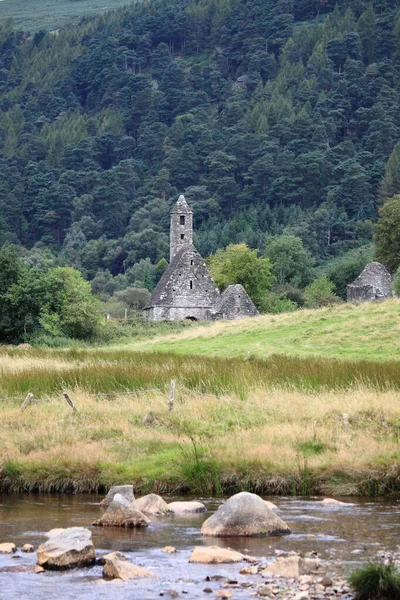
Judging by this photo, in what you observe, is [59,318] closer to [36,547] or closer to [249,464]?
[249,464]

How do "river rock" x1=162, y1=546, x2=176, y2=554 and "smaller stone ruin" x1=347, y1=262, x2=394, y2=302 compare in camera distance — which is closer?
"river rock" x1=162, y1=546, x2=176, y2=554

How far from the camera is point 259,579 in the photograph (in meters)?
15.3

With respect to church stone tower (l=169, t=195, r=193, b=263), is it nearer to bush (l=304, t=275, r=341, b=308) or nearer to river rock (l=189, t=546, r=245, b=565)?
bush (l=304, t=275, r=341, b=308)

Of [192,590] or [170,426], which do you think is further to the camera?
[170,426]

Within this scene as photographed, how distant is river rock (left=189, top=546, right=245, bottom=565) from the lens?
643 inches

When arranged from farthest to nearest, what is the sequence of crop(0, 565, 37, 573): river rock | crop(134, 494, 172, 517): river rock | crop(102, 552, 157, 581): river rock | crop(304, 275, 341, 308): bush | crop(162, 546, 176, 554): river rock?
crop(304, 275, 341, 308): bush → crop(134, 494, 172, 517): river rock → crop(162, 546, 176, 554): river rock → crop(0, 565, 37, 573): river rock → crop(102, 552, 157, 581): river rock

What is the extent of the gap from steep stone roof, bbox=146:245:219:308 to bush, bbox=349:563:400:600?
251 feet

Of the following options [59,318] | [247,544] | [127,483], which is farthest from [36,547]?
[59,318]

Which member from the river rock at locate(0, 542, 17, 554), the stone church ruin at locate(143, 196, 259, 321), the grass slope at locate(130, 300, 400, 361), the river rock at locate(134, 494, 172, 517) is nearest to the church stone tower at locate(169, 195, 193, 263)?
the stone church ruin at locate(143, 196, 259, 321)

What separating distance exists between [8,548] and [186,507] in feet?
13.2

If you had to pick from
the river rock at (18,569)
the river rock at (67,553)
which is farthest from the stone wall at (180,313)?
the river rock at (18,569)

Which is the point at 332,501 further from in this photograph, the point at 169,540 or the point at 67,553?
the point at 67,553

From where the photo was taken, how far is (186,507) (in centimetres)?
1995

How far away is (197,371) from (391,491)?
1112cm
